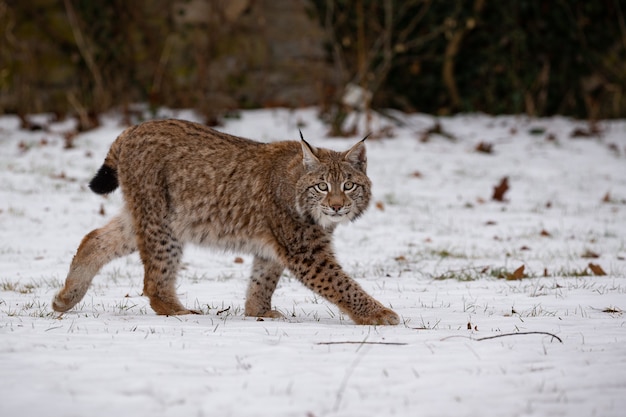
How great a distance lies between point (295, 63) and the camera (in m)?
17.3

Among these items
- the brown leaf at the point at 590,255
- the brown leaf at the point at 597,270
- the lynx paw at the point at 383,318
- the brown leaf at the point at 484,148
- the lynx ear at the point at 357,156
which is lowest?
the brown leaf at the point at 590,255

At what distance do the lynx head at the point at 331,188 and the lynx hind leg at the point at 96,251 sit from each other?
1381 mm

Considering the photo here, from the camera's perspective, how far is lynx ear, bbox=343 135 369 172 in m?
5.77

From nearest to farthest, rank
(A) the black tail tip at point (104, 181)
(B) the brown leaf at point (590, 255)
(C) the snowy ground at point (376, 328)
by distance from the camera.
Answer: (C) the snowy ground at point (376, 328)
(A) the black tail tip at point (104, 181)
(B) the brown leaf at point (590, 255)

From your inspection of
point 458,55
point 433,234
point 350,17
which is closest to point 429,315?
point 433,234

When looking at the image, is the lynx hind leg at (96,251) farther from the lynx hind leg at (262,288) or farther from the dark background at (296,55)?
the dark background at (296,55)

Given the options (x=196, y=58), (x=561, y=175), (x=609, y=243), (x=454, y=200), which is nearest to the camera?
(x=609, y=243)

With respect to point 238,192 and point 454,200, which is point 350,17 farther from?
point 238,192

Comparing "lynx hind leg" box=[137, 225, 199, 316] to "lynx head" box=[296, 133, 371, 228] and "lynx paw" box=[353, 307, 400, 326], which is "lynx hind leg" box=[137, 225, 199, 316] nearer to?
"lynx head" box=[296, 133, 371, 228]

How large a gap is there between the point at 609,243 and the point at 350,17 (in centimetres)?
870

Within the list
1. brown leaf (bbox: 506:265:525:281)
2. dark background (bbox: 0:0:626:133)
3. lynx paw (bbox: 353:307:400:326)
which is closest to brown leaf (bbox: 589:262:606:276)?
brown leaf (bbox: 506:265:525:281)

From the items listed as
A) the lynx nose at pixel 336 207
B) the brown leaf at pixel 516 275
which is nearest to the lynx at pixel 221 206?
the lynx nose at pixel 336 207

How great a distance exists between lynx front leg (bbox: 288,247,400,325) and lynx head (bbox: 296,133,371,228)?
0.29 metres

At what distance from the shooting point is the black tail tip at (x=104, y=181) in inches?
239
